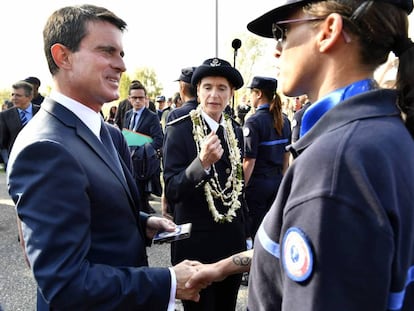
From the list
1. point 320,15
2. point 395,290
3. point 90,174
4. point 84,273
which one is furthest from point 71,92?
point 395,290

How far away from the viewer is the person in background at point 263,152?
3.90 metres

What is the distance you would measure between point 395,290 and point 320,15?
736 millimetres

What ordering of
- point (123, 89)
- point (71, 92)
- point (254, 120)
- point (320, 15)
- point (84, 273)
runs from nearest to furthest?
point (320, 15) < point (84, 273) < point (71, 92) < point (254, 120) < point (123, 89)

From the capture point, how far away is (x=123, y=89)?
52375mm

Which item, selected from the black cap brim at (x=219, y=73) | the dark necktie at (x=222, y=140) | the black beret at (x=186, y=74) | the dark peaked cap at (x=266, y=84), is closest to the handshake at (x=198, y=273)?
the dark necktie at (x=222, y=140)

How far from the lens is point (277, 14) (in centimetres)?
114

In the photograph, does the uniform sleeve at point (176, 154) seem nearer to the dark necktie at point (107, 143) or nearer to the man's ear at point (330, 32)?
the dark necktie at point (107, 143)

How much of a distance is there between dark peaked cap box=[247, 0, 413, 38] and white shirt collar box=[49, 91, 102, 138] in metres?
0.75

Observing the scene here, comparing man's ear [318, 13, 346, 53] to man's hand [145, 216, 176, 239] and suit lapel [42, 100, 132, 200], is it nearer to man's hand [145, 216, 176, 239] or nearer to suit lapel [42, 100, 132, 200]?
suit lapel [42, 100, 132, 200]

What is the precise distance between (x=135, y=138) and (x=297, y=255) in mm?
4670

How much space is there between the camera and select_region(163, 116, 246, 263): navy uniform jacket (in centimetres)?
242

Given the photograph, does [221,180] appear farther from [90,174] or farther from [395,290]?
[395,290]

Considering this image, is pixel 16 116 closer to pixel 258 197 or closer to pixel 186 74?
pixel 186 74

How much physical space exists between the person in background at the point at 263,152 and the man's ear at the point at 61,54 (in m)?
2.58
